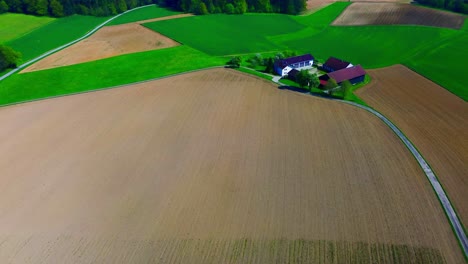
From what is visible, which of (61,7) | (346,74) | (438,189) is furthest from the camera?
(61,7)

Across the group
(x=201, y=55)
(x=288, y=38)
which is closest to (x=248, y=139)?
(x=201, y=55)

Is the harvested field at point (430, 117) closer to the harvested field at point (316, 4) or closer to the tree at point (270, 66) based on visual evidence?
the tree at point (270, 66)

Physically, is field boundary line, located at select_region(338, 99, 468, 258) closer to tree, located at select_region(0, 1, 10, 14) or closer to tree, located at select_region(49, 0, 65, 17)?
tree, located at select_region(49, 0, 65, 17)

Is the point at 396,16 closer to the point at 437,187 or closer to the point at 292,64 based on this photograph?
the point at 292,64

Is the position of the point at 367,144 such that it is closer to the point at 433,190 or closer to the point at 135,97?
the point at 433,190

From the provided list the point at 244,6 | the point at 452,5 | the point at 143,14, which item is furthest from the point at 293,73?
the point at 143,14

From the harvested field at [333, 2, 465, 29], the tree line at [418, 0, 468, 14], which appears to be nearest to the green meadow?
the harvested field at [333, 2, 465, 29]
